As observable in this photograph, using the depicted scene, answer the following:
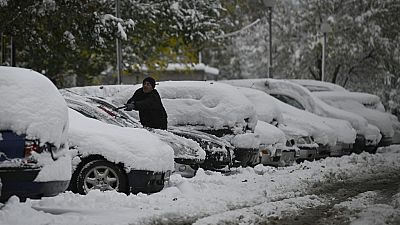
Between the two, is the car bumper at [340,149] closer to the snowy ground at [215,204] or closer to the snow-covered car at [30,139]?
the snowy ground at [215,204]

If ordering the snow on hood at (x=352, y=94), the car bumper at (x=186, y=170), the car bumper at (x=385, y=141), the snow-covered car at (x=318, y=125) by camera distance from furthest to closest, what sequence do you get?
the snow on hood at (x=352, y=94), the car bumper at (x=385, y=141), the snow-covered car at (x=318, y=125), the car bumper at (x=186, y=170)

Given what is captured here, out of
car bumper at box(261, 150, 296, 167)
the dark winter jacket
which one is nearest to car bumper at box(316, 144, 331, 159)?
car bumper at box(261, 150, 296, 167)

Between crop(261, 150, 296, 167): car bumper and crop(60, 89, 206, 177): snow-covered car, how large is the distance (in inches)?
108

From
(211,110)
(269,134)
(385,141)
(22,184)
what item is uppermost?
(211,110)

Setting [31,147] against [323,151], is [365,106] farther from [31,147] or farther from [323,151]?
[31,147]

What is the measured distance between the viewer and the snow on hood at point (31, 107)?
7.98m

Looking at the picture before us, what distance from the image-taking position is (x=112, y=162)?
32.4ft

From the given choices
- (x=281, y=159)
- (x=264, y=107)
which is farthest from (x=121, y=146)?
(x=264, y=107)

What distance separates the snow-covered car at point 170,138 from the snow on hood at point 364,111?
1016 cm

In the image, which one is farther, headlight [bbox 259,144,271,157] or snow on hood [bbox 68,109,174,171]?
headlight [bbox 259,144,271,157]

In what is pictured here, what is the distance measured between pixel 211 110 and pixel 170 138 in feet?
6.94

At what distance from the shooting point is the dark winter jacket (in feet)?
41.9

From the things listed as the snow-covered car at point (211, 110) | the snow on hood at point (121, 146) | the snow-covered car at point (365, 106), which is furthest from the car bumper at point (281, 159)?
the snow-covered car at point (365, 106)

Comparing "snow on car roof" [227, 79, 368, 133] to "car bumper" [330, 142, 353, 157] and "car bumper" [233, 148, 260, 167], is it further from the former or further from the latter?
"car bumper" [233, 148, 260, 167]
